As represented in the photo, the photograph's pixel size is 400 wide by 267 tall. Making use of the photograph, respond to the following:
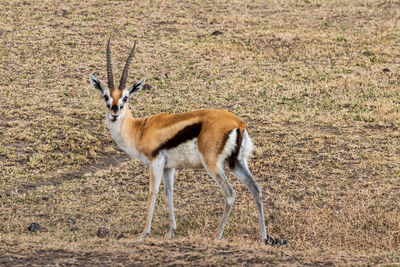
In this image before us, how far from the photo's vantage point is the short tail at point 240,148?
871cm

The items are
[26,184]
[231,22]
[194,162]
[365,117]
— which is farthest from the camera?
[231,22]

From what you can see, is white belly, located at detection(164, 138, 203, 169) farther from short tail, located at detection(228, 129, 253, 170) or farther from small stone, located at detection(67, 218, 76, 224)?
small stone, located at detection(67, 218, 76, 224)

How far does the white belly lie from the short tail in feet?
1.41

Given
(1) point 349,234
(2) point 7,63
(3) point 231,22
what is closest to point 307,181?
(1) point 349,234

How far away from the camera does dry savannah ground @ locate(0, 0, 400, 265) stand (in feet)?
28.6

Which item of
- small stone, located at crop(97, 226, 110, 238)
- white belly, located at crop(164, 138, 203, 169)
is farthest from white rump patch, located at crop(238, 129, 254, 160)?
small stone, located at crop(97, 226, 110, 238)

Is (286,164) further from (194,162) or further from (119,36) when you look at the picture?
(119,36)

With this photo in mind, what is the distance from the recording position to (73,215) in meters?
10.1

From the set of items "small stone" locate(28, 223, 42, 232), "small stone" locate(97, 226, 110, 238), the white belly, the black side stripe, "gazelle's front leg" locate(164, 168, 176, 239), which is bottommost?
"small stone" locate(97, 226, 110, 238)

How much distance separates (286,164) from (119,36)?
31.9 feet

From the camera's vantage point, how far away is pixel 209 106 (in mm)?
15203

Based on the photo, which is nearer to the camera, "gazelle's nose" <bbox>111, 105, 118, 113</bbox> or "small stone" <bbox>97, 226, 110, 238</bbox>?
"gazelle's nose" <bbox>111, 105, 118, 113</bbox>

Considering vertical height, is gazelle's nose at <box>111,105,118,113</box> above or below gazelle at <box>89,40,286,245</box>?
above

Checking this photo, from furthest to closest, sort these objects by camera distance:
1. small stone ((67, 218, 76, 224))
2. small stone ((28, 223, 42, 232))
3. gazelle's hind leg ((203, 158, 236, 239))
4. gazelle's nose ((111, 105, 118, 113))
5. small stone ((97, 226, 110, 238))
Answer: small stone ((67, 218, 76, 224)) → small stone ((28, 223, 42, 232)) → small stone ((97, 226, 110, 238)) → gazelle's nose ((111, 105, 118, 113)) → gazelle's hind leg ((203, 158, 236, 239))
